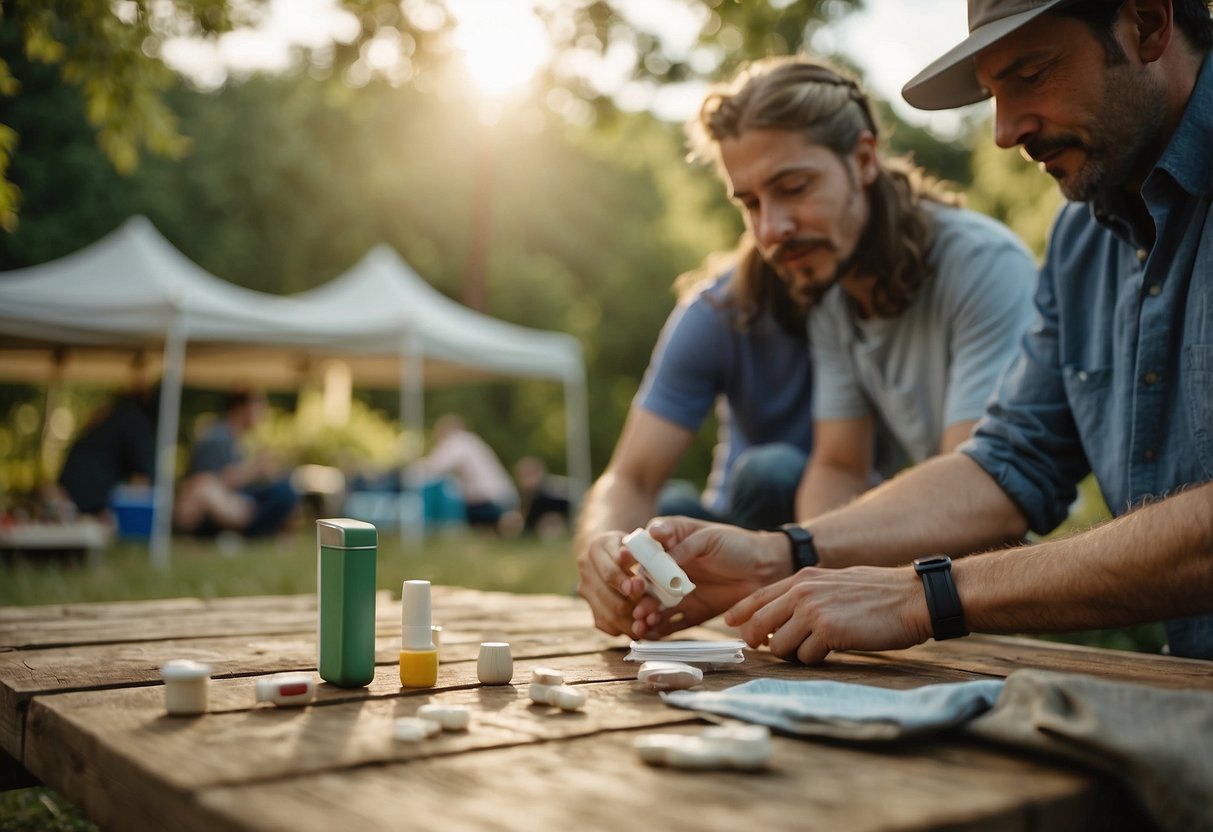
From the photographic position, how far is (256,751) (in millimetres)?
1022

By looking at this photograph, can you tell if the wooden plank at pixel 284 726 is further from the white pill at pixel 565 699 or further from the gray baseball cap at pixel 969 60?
the gray baseball cap at pixel 969 60

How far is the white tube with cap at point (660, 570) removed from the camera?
1.61m

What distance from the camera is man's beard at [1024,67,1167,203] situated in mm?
1691

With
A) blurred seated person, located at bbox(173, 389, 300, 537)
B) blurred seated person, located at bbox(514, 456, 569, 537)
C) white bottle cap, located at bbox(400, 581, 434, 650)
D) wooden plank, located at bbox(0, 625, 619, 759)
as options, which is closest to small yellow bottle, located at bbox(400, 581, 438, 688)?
white bottle cap, located at bbox(400, 581, 434, 650)

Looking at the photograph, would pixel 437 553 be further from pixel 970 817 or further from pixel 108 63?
pixel 970 817

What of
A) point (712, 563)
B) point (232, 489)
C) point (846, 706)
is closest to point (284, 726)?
point (846, 706)

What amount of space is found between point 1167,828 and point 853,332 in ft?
6.34

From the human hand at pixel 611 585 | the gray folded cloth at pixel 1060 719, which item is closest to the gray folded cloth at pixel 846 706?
the gray folded cloth at pixel 1060 719

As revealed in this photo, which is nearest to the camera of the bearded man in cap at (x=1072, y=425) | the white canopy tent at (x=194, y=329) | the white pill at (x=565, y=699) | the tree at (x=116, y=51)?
the white pill at (x=565, y=699)

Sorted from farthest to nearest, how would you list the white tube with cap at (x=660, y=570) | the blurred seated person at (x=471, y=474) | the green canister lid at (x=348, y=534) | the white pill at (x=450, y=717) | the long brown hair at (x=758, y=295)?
1. the blurred seated person at (x=471, y=474)
2. the long brown hair at (x=758, y=295)
3. the white tube with cap at (x=660, y=570)
4. the green canister lid at (x=348, y=534)
5. the white pill at (x=450, y=717)

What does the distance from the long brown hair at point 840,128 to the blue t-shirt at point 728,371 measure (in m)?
0.47

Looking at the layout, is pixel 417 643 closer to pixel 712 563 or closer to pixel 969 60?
pixel 712 563

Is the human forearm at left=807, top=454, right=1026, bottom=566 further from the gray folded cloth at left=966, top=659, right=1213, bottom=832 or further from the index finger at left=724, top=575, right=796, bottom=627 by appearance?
the gray folded cloth at left=966, top=659, right=1213, bottom=832

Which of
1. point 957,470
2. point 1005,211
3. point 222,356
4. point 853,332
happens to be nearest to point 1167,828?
point 957,470
